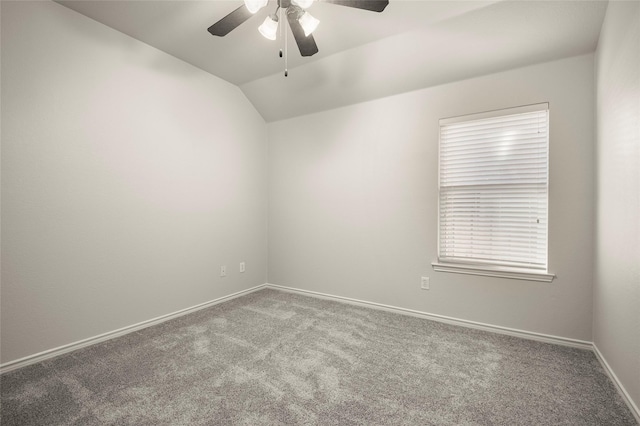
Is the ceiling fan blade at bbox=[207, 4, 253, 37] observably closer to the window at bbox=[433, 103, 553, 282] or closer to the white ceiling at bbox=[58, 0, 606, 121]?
the white ceiling at bbox=[58, 0, 606, 121]

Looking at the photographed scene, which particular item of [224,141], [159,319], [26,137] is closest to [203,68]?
[224,141]

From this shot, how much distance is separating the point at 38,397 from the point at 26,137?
1.72 metres

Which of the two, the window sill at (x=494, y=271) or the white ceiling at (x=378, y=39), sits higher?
the white ceiling at (x=378, y=39)

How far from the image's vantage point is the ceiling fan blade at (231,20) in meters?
1.68

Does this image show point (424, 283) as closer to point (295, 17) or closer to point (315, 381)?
point (315, 381)

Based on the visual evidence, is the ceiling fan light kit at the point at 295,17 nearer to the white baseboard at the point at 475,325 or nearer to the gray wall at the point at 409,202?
the gray wall at the point at 409,202

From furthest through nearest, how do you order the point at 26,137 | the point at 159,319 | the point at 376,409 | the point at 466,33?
the point at 159,319, the point at 466,33, the point at 26,137, the point at 376,409

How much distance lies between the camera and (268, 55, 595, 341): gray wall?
7.33ft

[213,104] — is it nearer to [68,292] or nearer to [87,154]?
[87,154]

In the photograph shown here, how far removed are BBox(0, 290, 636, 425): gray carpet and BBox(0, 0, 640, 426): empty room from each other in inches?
0.7

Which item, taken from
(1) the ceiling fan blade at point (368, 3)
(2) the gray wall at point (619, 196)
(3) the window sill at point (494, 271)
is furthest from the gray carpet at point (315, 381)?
(1) the ceiling fan blade at point (368, 3)

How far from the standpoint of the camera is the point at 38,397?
1627 mm

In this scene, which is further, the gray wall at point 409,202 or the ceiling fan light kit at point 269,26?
the gray wall at point 409,202

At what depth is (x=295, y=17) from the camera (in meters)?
1.78
